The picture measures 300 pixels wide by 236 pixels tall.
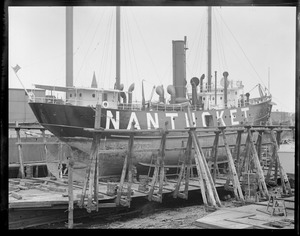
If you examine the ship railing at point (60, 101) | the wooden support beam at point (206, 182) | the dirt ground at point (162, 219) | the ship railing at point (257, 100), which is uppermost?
the ship railing at point (257, 100)

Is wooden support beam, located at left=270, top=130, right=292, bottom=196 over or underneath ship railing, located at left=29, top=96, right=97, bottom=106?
underneath

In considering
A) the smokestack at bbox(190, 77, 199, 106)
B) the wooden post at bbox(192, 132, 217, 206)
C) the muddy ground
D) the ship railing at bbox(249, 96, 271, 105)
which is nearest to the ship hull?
the smokestack at bbox(190, 77, 199, 106)

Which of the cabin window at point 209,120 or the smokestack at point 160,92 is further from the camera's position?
the cabin window at point 209,120

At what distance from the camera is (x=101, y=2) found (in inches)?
331

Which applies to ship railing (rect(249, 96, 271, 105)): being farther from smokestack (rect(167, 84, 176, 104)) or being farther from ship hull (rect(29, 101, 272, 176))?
smokestack (rect(167, 84, 176, 104))

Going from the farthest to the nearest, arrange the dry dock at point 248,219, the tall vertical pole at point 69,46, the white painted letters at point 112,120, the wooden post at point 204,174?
the white painted letters at point 112,120, the wooden post at point 204,174, the tall vertical pole at point 69,46, the dry dock at point 248,219

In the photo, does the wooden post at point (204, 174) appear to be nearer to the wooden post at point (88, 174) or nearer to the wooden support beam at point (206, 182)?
the wooden support beam at point (206, 182)

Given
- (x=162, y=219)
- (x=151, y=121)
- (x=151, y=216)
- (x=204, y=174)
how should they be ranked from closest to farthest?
(x=204, y=174) → (x=162, y=219) → (x=151, y=216) → (x=151, y=121)

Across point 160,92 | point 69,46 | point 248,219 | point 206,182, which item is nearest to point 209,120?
Result: point 160,92

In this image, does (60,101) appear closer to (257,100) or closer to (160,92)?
(160,92)

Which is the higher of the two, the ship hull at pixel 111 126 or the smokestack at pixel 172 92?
the smokestack at pixel 172 92

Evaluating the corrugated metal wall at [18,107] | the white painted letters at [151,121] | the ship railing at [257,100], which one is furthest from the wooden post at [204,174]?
the corrugated metal wall at [18,107]
